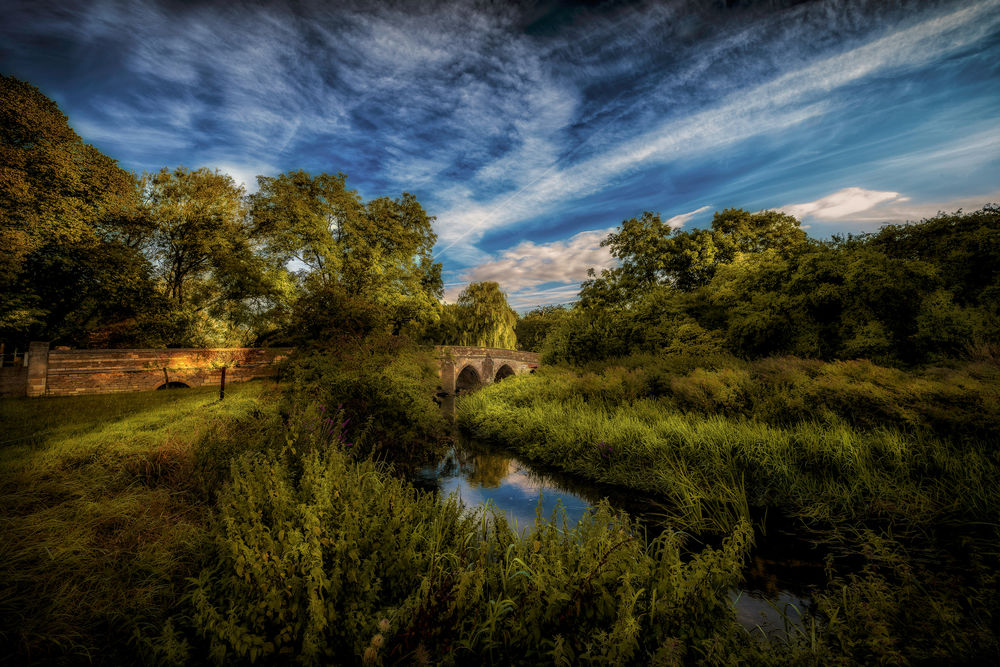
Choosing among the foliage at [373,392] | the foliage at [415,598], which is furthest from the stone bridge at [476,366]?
the foliage at [415,598]

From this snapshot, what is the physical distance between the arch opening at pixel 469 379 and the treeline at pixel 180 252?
418 cm

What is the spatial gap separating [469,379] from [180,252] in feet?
57.0

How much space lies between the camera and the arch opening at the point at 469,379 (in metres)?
23.4

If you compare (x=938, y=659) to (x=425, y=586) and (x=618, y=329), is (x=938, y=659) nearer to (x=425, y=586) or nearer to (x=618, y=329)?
(x=425, y=586)

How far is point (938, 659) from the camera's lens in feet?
7.40

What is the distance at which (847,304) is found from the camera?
976cm

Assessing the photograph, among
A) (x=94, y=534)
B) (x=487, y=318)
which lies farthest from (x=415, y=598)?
(x=487, y=318)

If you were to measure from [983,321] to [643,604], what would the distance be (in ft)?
35.3

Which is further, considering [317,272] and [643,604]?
[317,272]

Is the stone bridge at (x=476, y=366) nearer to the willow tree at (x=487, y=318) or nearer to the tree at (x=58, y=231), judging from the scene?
the willow tree at (x=487, y=318)

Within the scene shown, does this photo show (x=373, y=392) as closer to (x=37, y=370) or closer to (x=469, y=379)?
(x=37, y=370)

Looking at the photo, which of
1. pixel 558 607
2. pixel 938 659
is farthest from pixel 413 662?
pixel 938 659

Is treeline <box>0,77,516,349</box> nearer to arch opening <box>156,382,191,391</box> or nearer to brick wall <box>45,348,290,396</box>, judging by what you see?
brick wall <box>45,348,290,396</box>

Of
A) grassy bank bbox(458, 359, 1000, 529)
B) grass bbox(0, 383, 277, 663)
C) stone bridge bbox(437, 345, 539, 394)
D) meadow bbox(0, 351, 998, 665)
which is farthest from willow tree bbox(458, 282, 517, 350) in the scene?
grass bbox(0, 383, 277, 663)
